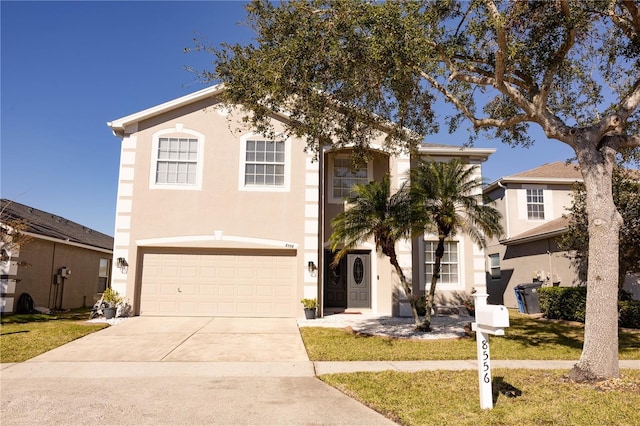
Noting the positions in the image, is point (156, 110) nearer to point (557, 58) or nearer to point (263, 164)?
point (263, 164)

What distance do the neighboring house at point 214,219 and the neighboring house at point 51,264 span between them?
3897 mm

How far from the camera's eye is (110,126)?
50.8 ft

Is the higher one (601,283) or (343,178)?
(343,178)

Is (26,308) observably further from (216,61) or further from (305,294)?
(216,61)

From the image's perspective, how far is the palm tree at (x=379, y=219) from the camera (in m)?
11.8

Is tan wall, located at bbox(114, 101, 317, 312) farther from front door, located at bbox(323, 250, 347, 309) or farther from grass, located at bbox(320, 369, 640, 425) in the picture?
grass, located at bbox(320, 369, 640, 425)

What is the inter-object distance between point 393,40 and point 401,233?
522cm

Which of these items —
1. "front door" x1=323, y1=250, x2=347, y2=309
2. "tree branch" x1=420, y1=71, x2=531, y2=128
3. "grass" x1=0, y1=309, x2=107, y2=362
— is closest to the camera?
"tree branch" x1=420, y1=71, x2=531, y2=128

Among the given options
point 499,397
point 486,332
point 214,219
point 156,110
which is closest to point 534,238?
point 214,219

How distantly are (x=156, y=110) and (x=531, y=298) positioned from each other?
15.6 m

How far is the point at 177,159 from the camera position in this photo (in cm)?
1570

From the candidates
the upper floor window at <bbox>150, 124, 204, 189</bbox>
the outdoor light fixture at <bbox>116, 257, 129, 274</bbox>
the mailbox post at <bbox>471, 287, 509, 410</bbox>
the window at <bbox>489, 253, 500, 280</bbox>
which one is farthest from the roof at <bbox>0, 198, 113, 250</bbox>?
the window at <bbox>489, 253, 500, 280</bbox>

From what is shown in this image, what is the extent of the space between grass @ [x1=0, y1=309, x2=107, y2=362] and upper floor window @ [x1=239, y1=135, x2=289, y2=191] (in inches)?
257

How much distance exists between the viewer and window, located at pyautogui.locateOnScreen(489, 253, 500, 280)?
74.8ft
